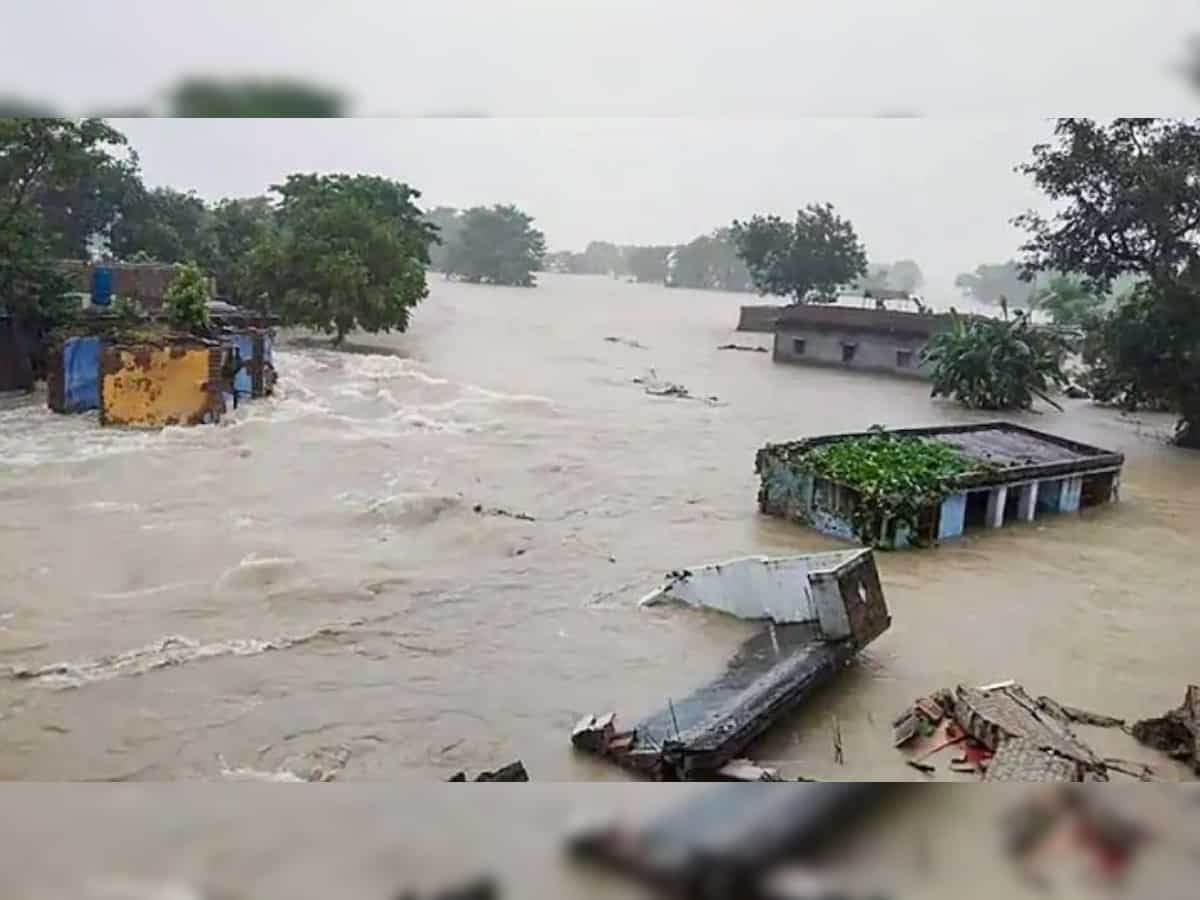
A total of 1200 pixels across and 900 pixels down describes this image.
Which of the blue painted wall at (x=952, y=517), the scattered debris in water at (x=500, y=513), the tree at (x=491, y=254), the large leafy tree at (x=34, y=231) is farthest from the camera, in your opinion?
the tree at (x=491, y=254)

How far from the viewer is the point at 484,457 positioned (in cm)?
750

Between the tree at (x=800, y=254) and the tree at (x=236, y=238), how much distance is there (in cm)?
705

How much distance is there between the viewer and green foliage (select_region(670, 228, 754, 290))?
14836 mm

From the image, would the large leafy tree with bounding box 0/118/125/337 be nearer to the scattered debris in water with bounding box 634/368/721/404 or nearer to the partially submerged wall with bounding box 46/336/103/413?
the partially submerged wall with bounding box 46/336/103/413

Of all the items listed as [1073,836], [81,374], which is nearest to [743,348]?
[81,374]

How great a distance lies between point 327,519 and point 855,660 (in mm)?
2871

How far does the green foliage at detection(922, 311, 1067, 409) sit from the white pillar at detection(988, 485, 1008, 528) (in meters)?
5.38

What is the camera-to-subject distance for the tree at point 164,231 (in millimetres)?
7312

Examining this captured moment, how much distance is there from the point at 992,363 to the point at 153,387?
25.6 ft

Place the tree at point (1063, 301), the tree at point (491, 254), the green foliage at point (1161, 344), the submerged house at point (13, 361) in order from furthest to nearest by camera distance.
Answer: the tree at point (1063, 301) → the tree at point (491, 254) → the green foliage at point (1161, 344) → the submerged house at point (13, 361)

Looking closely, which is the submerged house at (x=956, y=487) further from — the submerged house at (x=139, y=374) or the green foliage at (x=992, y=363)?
the green foliage at (x=992, y=363)

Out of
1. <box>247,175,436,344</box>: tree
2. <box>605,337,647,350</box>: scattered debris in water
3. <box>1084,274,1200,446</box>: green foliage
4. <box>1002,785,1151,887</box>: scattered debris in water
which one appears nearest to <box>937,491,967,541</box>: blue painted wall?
<box>1084,274,1200,446</box>: green foliage

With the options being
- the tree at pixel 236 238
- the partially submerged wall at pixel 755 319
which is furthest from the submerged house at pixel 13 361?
the partially submerged wall at pixel 755 319

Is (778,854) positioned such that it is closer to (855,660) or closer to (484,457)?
(855,660)
